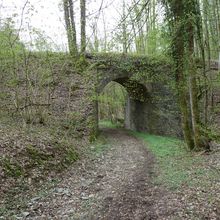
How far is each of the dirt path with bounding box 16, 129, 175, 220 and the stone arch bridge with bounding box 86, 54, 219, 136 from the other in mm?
6662

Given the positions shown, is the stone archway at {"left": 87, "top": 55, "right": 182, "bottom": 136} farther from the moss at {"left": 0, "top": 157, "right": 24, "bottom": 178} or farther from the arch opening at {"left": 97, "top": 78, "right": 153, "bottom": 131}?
the moss at {"left": 0, "top": 157, "right": 24, "bottom": 178}

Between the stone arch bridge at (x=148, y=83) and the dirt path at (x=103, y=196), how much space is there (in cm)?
666

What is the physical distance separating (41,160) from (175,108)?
34.1ft

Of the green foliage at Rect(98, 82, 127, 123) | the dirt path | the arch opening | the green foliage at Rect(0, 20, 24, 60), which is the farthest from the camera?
the green foliage at Rect(98, 82, 127, 123)

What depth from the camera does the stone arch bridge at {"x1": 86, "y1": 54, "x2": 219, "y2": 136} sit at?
50.4 ft

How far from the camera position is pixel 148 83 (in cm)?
1742

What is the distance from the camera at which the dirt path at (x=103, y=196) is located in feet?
16.4

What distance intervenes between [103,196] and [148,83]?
1217 centimetres

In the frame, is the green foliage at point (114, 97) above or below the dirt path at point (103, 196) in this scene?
above

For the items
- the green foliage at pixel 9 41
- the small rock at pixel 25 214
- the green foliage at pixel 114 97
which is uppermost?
the green foliage at pixel 9 41

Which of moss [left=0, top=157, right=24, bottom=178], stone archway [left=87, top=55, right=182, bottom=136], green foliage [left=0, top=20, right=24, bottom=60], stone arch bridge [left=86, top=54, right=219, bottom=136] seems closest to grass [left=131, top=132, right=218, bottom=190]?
moss [left=0, top=157, right=24, bottom=178]

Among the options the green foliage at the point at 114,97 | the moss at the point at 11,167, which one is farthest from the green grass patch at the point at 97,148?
the green foliage at the point at 114,97

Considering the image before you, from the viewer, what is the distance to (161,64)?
16203mm

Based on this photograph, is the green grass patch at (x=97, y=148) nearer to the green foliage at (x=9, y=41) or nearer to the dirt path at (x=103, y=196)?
the dirt path at (x=103, y=196)
